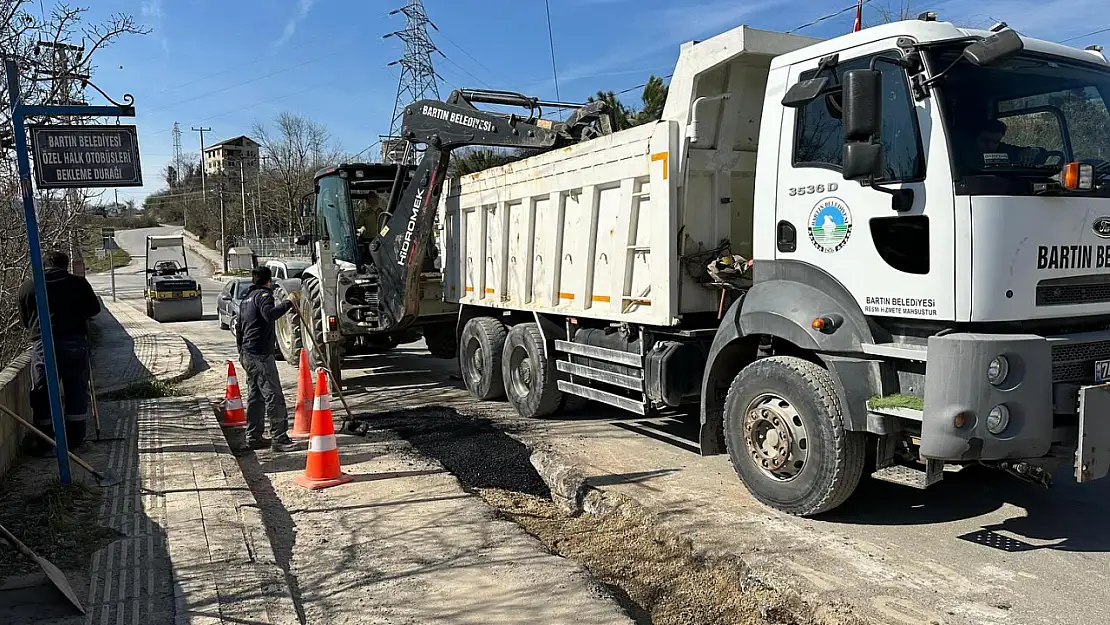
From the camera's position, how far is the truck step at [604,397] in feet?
21.7

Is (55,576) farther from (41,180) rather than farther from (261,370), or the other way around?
(261,370)

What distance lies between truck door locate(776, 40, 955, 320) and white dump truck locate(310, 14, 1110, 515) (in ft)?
0.04

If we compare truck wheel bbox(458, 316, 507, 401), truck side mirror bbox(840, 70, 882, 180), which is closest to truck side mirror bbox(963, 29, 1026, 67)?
truck side mirror bbox(840, 70, 882, 180)

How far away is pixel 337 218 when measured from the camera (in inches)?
424

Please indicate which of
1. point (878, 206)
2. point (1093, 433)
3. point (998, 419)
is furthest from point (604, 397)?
point (1093, 433)

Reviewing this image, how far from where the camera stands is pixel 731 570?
4.33 metres

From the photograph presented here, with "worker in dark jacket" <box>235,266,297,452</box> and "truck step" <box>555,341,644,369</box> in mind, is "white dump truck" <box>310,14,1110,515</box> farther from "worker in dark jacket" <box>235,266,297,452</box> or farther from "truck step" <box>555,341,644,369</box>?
"worker in dark jacket" <box>235,266,297,452</box>

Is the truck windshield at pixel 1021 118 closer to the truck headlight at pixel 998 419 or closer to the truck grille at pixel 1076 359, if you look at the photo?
the truck grille at pixel 1076 359

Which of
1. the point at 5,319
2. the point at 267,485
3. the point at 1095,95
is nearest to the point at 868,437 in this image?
the point at 1095,95

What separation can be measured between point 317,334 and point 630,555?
7.04 meters

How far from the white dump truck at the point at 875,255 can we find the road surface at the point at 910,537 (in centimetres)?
31

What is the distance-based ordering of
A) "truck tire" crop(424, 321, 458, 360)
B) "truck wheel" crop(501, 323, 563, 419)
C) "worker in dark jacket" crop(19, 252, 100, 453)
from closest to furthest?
"worker in dark jacket" crop(19, 252, 100, 453) → "truck wheel" crop(501, 323, 563, 419) → "truck tire" crop(424, 321, 458, 360)

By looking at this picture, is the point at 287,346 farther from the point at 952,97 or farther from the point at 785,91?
the point at 952,97

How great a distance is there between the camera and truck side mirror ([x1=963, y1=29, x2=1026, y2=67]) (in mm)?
4090
